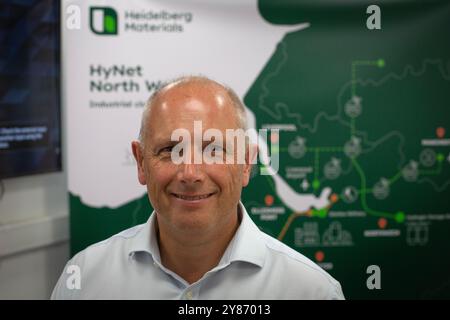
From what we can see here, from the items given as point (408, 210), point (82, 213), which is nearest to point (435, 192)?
point (408, 210)

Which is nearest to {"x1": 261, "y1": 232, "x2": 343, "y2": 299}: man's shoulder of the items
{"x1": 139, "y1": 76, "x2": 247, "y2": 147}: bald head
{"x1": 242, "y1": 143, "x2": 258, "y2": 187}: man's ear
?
{"x1": 242, "y1": 143, "x2": 258, "y2": 187}: man's ear

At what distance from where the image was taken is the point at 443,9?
1.65 meters

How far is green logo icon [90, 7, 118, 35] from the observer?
1.46 metres

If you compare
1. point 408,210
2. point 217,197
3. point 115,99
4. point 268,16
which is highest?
point 268,16

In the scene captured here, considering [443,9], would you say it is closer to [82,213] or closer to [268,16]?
[268,16]

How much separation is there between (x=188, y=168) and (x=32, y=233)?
0.99 meters

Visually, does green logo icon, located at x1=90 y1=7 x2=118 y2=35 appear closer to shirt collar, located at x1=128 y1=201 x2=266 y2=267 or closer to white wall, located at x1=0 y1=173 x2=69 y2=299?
white wall, located at x1=0 y1=173 x2=69 y2=299

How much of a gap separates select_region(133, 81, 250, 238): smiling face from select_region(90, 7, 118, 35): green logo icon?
1.88ft

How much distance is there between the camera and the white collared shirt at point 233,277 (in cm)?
109

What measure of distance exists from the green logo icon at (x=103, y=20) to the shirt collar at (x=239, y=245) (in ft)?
2.14

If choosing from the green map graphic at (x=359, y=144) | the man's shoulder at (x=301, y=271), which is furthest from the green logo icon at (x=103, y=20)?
the man's shoulder at (x=301, y=271)

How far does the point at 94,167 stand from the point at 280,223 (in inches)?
25.3

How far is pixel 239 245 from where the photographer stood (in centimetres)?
109

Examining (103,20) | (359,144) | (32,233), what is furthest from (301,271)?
(32,233)
